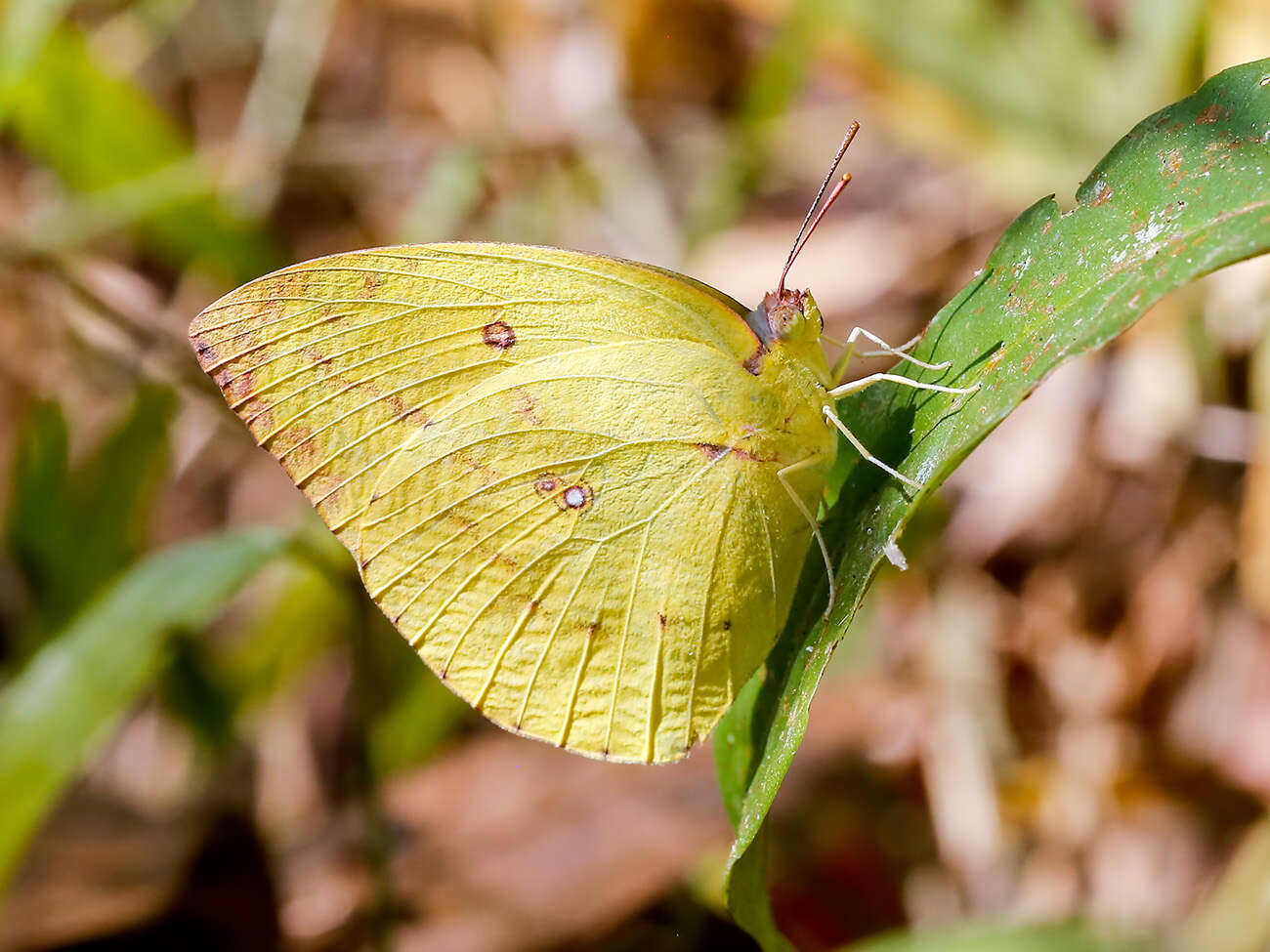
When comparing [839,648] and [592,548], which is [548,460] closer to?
[592,548]

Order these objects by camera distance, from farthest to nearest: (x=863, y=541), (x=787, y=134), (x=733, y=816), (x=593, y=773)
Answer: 1. (x=787, y=134)
2. (x=593, y=773)
3. (x=733, y=816)
4. (x=863, y=541)

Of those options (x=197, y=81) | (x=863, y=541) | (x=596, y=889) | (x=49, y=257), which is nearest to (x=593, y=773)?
(x=596, y=889)

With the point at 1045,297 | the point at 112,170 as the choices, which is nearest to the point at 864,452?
the point at 1045,297

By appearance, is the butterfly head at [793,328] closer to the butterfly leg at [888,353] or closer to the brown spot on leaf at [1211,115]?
the butterfly leg at [888,353]

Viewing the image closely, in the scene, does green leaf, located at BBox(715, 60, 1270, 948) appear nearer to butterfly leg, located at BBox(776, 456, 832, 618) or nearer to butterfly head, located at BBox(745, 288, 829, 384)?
butterfly leg, located at BBox(776, 456, 832, 618)

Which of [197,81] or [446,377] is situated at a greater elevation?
[197,81]

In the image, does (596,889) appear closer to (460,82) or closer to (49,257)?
(49,257)

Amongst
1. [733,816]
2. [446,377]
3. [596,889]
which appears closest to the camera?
[733,816]

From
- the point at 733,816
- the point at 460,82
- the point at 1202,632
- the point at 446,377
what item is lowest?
the point at 1202,632
